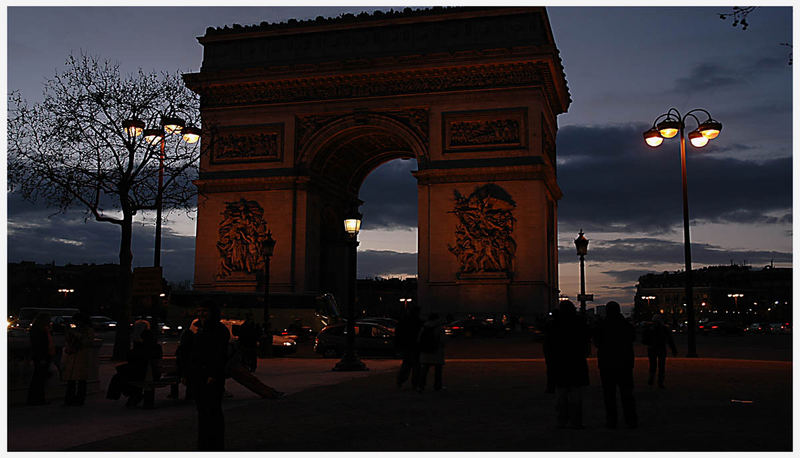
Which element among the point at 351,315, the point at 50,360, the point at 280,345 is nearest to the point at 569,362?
the point at 50,360

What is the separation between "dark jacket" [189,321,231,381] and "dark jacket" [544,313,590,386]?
424cm

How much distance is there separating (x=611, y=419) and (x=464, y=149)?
3269cm

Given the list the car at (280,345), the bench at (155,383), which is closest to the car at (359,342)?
the car at (280,345)

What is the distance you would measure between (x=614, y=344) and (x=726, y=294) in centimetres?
15347

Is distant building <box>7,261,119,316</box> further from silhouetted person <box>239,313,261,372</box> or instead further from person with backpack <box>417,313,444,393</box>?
person with backpack <box>417,313,444,393</box>

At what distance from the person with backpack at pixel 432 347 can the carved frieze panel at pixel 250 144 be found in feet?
97.7

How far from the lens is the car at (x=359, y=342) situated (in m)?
29.3

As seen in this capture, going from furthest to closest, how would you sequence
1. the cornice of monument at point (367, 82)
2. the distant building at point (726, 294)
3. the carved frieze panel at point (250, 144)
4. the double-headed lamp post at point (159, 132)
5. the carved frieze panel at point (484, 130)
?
the distant building at point (726, 294), the carved frieze panel at point (250, 144), the cornice of monument at point (367, 82), the carved frieze panel at point (484, 130), the double-headed lamp post at point (159, 132)

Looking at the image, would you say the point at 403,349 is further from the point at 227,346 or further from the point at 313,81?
the point at 313,81

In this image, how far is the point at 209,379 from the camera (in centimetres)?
843

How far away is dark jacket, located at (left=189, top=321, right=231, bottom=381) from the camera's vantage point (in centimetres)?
848

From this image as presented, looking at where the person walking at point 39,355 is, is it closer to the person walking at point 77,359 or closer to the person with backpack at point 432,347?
the person walking at point 77,359

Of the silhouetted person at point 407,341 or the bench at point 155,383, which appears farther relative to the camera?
the silhouetted person at point 407,341

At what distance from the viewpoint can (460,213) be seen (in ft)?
138
